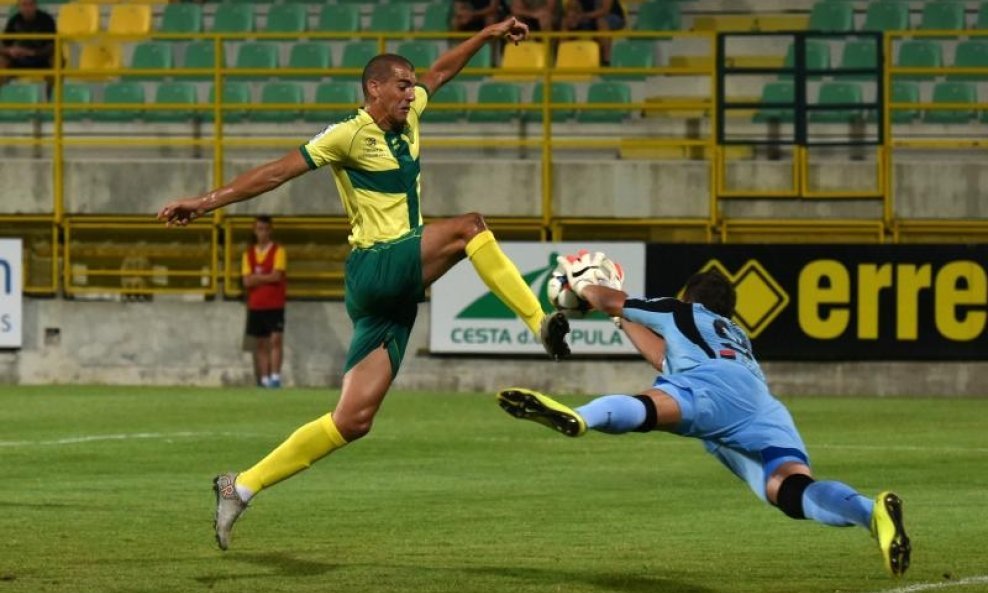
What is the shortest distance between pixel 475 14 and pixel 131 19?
518cm

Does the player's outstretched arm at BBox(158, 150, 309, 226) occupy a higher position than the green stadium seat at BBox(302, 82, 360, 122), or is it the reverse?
the green stadium seat at BBox(302, 82, 360, 122)

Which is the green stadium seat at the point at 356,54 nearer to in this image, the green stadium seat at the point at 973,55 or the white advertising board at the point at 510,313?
the white advertising board at the point at 510,313

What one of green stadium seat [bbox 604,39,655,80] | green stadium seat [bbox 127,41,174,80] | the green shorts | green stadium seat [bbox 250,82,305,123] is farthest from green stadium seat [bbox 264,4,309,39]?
the green shorts

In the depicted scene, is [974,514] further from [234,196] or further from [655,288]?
[655,288]

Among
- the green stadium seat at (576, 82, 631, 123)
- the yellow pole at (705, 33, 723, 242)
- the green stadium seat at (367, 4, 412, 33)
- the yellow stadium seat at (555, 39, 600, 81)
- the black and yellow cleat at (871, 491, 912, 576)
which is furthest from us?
the green stadium seat at (367, 4, 412, 33)

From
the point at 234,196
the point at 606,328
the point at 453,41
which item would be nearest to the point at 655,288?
the point at 606,328

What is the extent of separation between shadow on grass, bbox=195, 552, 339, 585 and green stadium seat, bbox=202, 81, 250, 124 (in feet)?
49.4

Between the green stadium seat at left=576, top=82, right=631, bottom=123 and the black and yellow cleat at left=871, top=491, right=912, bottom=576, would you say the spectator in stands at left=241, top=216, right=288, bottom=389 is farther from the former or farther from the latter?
the black and yellow cleat at left=871, top=491, right=912, bottom=576

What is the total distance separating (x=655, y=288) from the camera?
22203 mm

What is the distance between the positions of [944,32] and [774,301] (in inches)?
132

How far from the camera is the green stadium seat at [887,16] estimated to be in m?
25.0

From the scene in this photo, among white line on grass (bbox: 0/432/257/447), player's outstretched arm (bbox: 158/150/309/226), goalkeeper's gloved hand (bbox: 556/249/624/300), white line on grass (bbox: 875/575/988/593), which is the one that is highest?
player's outstretched arm (bbox: 158/150/309/226)

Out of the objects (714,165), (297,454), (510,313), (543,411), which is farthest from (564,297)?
(714,165)

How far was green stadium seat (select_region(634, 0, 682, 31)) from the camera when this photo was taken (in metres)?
25.4
